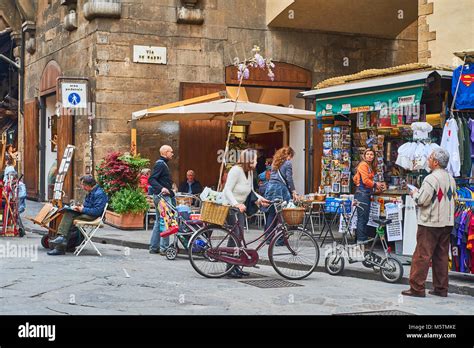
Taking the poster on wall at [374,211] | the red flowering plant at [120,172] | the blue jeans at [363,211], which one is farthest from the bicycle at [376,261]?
the red flowering plant at [120,172]

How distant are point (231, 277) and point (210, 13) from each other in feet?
34.5

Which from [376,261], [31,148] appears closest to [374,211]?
[376,261]

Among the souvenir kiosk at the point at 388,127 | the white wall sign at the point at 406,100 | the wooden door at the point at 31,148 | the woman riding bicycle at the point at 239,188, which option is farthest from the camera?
the wooden door at the point at 31,148

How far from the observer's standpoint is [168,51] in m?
19.0

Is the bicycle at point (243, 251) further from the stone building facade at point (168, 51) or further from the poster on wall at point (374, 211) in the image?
the stone building facade at point (168, 51)

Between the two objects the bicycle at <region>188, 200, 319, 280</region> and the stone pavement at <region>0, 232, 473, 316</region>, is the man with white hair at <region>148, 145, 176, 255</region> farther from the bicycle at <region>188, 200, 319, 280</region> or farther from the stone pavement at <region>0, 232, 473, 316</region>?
the bicycle at <region>188, 200, 319, 280</region>

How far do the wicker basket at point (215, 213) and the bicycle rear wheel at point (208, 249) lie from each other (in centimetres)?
10

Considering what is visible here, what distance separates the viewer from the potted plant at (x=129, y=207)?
53.1ft

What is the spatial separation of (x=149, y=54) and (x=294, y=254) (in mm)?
9830

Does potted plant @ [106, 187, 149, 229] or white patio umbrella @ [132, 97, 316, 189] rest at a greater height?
white patio umbrella @ [132, 97, 316, 189]

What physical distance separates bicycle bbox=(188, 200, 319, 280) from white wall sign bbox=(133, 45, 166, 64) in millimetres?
9299

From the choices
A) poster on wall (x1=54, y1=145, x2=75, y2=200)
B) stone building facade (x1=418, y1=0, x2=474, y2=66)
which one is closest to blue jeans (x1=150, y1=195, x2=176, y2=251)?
poster on wall (x1=54, y1=145, x2=75, y2=200)

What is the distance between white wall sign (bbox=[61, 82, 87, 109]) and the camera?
18219 millimetres
